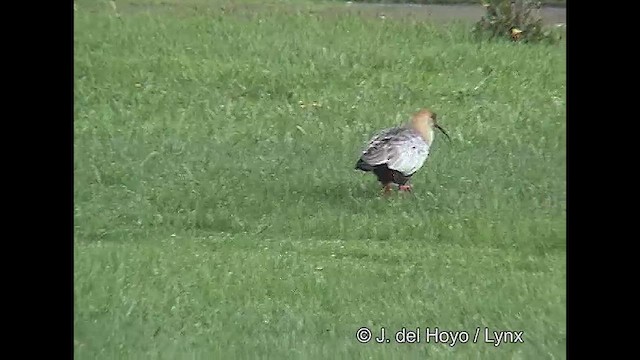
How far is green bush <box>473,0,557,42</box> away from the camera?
5.76m

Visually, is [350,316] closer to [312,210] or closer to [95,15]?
[312,210]

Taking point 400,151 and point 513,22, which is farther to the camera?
point 513,22

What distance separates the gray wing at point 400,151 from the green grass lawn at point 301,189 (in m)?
0.07

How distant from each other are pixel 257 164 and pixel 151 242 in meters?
0.58

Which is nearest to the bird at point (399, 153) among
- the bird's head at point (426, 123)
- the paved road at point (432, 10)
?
the bird's head at point (426, 123)

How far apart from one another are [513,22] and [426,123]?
640 mm

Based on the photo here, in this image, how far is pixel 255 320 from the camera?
205 inches

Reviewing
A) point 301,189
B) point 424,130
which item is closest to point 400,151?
point 424,130

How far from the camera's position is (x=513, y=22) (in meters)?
5.81

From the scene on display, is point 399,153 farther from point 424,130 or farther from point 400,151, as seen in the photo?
point 424,130

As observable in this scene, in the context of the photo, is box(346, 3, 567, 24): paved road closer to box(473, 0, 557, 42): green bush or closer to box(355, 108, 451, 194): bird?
box(473, 0, 557, 42): green bush

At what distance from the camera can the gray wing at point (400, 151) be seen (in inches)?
219

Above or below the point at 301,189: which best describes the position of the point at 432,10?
above

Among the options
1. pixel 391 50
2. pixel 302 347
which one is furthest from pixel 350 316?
pixel 391 50
